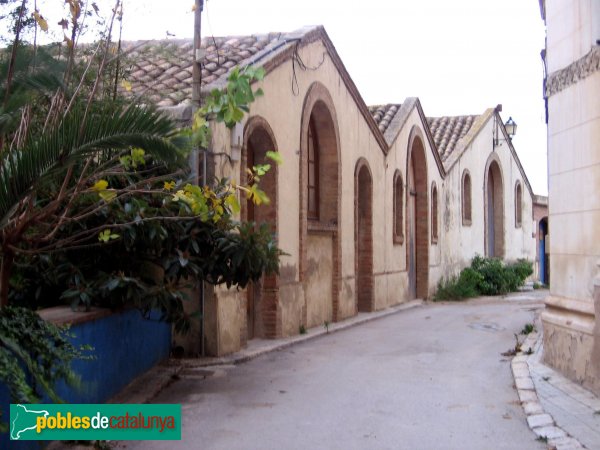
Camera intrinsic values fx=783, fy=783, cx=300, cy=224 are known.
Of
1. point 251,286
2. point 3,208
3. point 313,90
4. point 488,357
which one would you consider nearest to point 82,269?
point 3,208

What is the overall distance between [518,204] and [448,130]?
19.0 ft

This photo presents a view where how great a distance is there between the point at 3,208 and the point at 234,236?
12.3 ft

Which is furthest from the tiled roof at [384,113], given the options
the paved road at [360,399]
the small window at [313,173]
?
the paved road at [360,399]

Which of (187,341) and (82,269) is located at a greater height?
(82,269)

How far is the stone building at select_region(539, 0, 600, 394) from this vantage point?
8.62 metres

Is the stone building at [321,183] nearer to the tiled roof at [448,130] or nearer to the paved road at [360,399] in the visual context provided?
the paved road at [360,399]

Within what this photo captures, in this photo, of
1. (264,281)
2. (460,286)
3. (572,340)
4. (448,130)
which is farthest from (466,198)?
(572,340)

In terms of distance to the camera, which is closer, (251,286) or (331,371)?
(331,371)

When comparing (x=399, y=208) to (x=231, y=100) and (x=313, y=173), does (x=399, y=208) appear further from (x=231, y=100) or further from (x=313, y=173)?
(x=231, y=100)

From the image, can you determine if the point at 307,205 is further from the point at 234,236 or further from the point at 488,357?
the point at 234,236

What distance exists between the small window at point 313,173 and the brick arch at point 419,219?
22.6ft

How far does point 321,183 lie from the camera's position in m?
15.5

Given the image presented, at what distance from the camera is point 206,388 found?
8.88 metres

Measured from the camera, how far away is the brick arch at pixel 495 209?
29344 millimetres
